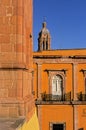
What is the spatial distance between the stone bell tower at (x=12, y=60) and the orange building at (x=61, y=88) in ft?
53.7

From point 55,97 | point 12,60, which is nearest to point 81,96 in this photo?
point 55,97

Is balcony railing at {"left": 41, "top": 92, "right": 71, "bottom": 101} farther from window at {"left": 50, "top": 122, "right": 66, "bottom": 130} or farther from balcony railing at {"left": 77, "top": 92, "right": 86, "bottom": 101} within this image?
window at {"left": 50, "top": 122, "right": 66, "bottom": 130}

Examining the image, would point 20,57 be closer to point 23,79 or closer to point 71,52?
point 23,79

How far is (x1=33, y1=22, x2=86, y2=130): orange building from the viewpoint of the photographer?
2130 centimetres

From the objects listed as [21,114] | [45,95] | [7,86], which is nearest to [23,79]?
[7,86]

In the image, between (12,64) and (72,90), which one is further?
(72,90)

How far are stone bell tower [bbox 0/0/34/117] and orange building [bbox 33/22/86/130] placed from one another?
16370 mm

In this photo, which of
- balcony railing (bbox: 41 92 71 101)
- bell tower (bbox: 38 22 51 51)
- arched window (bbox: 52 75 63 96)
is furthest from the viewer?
bell tower (bbox: 38 22 51 51)

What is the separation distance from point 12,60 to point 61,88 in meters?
17.3

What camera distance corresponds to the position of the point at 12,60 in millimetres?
4988

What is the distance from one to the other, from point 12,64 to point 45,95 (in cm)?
1674

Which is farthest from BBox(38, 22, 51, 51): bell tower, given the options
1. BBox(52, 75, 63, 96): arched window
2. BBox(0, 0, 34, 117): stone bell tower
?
BBox(0, 0, 34, 117): stone bell tower

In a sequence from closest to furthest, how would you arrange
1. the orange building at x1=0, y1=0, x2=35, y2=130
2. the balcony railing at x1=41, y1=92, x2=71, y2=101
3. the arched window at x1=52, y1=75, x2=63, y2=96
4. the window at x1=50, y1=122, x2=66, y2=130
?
the orange building at x1=0, y1=0, x2=35, y2=130 → the window at x1=50, y1=122, x2=66, y2=130 → the balcony railing at x1=41, y1=92, x2=71, y2=101 → the arched window at x1=52, y1=75, x2=63, y2=96

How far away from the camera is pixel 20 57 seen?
499 cm
